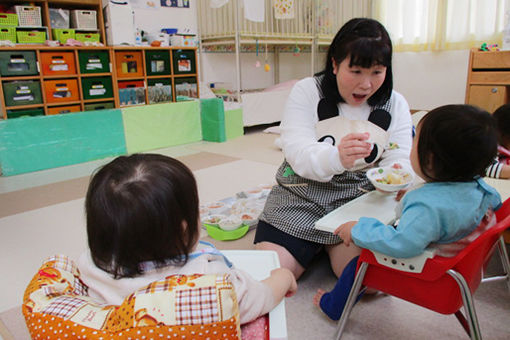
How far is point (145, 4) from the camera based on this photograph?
11.8 ft

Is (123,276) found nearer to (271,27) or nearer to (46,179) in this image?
(46,179)

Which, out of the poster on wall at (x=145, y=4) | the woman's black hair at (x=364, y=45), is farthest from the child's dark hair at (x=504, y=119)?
the poster on wall at (x=145, y=4)

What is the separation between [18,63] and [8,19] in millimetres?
286

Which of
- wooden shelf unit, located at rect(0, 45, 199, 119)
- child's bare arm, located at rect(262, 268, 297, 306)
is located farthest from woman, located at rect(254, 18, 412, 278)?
wooden shelf unit, located at rect(0, 45, 199, 119)

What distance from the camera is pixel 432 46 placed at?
425 centimetres

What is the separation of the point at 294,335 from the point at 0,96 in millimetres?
2649

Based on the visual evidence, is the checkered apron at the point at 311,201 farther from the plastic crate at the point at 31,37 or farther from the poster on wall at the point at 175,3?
the poster on wall at the point at 175,3

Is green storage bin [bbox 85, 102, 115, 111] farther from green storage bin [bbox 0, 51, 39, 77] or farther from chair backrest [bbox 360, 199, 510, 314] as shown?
chair backrest [bbox 360, 199, 510, 314]

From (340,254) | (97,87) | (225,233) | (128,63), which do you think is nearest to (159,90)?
(128,63)

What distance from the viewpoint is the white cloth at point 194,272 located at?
565 millimetres

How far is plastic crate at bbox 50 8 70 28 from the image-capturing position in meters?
2.90

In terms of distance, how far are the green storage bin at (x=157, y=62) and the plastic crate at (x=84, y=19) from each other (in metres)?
0.47

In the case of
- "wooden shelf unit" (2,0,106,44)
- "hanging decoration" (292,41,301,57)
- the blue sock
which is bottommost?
the blue sock

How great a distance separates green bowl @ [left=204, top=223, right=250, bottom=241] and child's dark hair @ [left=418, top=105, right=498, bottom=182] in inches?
40.6
